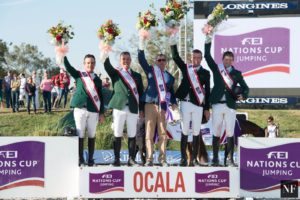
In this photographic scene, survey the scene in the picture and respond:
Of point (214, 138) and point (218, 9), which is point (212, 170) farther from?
→ point (218, 9)

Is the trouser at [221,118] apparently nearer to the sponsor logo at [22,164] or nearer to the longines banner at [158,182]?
the longines banner at [158,182]

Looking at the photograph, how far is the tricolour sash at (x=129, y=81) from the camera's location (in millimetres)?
9125

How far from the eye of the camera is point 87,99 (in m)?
9.08

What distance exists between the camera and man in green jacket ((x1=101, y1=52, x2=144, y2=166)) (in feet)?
29.8

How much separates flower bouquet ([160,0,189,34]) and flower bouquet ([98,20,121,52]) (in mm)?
658

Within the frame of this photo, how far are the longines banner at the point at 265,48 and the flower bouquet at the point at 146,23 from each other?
11031 mm

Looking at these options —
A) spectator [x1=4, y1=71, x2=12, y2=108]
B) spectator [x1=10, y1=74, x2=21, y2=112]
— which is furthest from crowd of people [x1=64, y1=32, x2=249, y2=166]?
spectator [x1=4, y1=71, x2=12, y2=108]

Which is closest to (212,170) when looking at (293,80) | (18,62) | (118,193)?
(118,193)

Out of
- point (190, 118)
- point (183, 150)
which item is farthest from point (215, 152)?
point (190, 118)

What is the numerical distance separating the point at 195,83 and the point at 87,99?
4.71 ft

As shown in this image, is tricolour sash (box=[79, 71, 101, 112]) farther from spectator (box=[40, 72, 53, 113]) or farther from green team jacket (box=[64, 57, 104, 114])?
spectator (box=[40, 72, 53, 113])

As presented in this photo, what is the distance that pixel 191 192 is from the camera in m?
9.15

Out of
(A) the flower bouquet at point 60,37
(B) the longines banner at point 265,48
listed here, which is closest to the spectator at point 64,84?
(B) the longines banner at point 265,48

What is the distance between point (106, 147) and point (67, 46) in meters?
6.75
